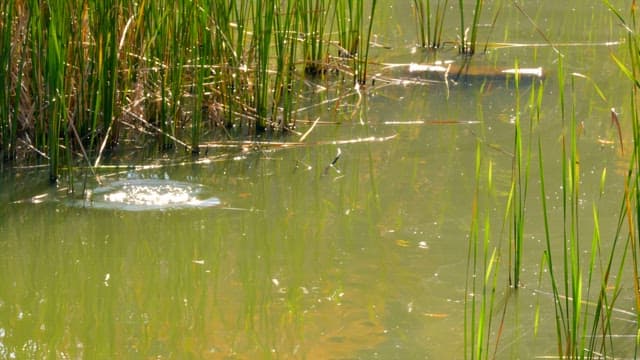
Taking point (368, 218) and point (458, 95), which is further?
point (458, 95)

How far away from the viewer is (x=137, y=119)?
329cm

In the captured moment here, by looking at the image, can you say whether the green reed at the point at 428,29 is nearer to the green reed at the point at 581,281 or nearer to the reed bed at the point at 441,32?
the reed bed at the point at 441,32

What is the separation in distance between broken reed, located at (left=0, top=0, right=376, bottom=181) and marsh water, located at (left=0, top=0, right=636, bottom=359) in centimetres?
11

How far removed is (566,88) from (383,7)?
1.70 metres

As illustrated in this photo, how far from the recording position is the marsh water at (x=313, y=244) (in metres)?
2.08

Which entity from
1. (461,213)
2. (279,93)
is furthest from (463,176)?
(279,93)

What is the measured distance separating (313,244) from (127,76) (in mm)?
950

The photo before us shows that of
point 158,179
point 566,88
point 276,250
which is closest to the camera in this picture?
point 276,250

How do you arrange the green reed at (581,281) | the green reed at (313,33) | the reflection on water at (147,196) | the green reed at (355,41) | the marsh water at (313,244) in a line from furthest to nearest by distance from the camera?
the green reed at (355,41)
the green reed at (313,33)
the reflection on water at (147,196)
the marsh water at (313,244)
the green reed at (581,281)

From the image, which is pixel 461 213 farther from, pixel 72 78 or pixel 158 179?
pixel 72 78

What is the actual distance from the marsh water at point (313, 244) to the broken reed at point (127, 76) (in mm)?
113

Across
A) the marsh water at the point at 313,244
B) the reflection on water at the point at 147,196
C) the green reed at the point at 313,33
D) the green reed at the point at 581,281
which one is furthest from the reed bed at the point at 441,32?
the green reed at the point at 581,281

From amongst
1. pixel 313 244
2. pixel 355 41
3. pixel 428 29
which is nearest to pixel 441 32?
pixel 428 29

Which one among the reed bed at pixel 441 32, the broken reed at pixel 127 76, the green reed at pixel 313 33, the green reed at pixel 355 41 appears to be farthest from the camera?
the reed bed at pixel 441 32
